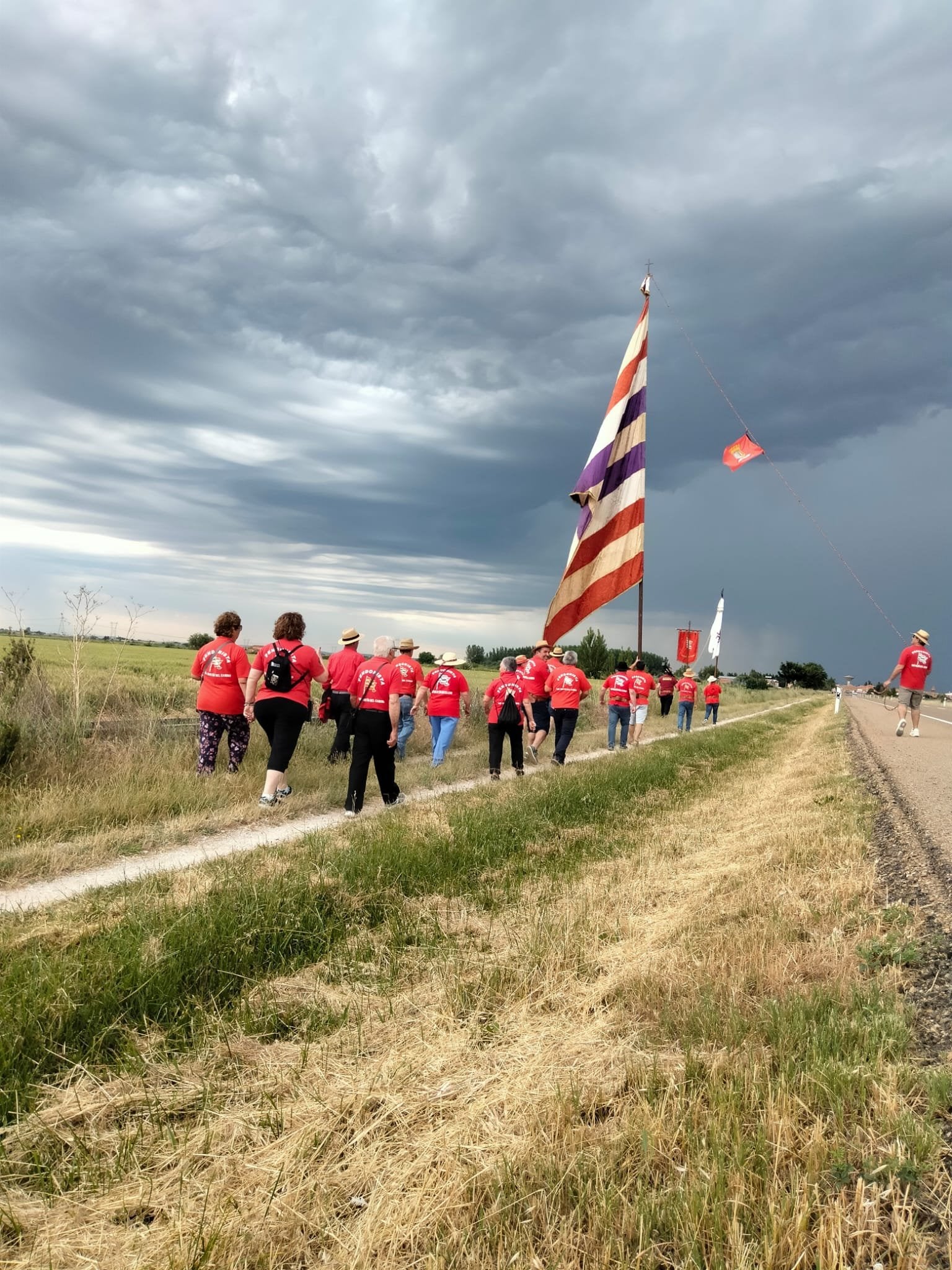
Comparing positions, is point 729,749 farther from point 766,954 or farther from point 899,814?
point 766,954

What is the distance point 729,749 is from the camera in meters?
17.8

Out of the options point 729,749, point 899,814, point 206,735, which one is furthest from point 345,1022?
point 729,749

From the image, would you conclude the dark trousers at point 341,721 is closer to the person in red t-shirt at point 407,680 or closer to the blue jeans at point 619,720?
the person in red t-shirt at point 407,680

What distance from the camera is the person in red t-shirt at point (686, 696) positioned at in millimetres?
22812

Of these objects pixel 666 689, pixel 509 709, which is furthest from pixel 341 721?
pixel 666 689

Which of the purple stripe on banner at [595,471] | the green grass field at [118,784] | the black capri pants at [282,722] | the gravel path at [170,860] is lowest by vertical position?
the gravel path at [170,860]

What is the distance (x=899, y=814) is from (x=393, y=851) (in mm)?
4743

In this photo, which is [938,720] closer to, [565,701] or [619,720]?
[619,720]

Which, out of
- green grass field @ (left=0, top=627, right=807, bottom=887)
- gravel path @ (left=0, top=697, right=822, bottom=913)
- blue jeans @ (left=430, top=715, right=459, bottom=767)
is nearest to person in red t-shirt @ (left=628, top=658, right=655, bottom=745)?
green grass field @ (left=0, top=627, right=807, bottom=887)

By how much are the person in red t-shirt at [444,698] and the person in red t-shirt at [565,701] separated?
1.70 m

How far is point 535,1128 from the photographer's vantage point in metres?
2.67

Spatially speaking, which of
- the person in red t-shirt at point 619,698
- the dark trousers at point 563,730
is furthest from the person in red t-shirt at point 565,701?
the person in red t-shirt at point 619,698

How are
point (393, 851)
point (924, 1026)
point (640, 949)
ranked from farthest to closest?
point (393, 851)
point (640, 949)
point (924, 1026)

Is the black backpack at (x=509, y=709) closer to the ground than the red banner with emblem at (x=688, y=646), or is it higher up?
closer to the ground
